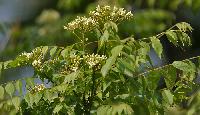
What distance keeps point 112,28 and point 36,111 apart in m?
0.51

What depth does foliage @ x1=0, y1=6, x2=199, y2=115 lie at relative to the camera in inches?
109

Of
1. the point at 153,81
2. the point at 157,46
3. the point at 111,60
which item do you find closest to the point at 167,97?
the point at 153,81

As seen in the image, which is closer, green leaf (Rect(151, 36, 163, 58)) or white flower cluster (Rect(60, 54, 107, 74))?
white flower cluster (Rect(60, 54, 107, 74))

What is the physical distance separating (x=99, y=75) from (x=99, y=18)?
25 cm

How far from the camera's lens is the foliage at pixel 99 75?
2.76 m

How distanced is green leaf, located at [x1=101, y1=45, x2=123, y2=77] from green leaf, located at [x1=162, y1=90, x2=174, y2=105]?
0.31m

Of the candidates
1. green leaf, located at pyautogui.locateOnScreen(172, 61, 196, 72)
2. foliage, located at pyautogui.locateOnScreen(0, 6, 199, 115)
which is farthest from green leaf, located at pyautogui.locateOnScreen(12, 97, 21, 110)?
green leaf, located at pyautogui.locateOnScreen(172, 61, 196, 72)

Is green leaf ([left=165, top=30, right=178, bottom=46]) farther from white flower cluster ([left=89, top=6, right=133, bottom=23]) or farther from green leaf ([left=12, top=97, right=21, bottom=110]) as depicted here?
green leaf ([left=12, top=97, right=21, bottom=110])

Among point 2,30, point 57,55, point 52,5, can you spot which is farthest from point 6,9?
point 57,55

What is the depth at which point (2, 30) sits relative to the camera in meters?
5.84

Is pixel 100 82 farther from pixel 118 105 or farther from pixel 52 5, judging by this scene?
pixel 52 5

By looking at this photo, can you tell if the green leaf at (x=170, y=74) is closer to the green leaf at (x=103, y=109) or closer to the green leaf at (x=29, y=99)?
the green leaf at (x=103, y=109)

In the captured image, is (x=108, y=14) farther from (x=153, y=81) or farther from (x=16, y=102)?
(x=16, y=102)

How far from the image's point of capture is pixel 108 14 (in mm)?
2852
